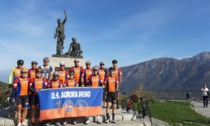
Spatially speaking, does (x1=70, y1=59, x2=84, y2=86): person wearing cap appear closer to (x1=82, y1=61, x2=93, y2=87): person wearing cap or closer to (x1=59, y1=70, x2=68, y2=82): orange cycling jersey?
(x1=82, y1=61, x2=93, y2=87): person wearing cap

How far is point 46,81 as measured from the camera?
11.1 m

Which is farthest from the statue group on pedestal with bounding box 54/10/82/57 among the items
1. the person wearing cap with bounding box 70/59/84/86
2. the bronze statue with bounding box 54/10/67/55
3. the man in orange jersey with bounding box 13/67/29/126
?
the man in orange jersey with bounding box 13/67/29/126

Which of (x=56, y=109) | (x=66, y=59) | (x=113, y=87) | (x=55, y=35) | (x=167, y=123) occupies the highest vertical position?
(x=55, y=35)

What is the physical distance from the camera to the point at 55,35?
1869 cm

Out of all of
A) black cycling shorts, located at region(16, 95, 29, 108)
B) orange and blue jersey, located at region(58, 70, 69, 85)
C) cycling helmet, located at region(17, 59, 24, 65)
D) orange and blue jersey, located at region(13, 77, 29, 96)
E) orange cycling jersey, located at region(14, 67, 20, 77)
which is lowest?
black cycling shorts, located at region(16, 95, 29, 108)

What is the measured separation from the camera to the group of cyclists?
10.6 metres

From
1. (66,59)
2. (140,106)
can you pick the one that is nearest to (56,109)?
(140,106)

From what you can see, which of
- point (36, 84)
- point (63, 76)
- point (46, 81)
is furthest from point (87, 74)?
point (36, 84)

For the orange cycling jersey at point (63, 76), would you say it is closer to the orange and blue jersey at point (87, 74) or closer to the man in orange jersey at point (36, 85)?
the man in orange jersey at point (36, 85)

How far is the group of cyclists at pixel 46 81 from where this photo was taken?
1061 centimetres

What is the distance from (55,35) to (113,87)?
8.16 meters

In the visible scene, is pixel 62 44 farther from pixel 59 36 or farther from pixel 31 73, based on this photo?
pixel 31 73

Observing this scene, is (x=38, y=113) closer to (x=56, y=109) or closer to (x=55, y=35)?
(x=56, y=109)

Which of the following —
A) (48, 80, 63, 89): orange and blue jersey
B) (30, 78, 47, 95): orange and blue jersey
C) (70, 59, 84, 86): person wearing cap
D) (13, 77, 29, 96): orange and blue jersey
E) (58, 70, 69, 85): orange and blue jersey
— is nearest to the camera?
(13, 77, 29, 96): orange and blue jersey
